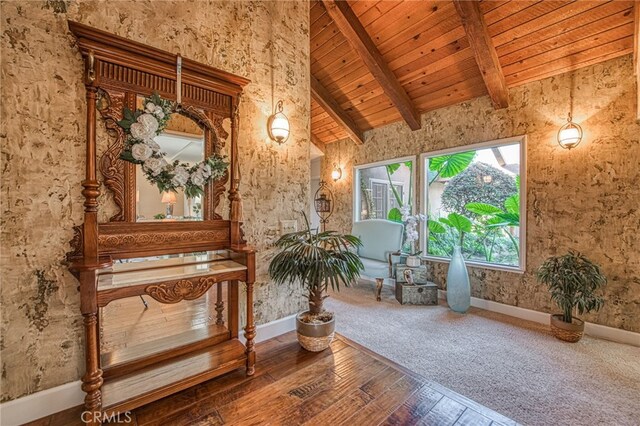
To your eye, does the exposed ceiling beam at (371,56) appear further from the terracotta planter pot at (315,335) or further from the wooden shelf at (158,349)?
the wooden shelf at (158,349)

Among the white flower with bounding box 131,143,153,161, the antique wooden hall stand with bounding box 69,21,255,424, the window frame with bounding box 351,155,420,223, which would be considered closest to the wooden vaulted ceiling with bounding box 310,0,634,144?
the window frame with bounding box 351,155,420,223

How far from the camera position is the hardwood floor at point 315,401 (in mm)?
1574

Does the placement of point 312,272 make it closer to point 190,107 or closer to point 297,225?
point 297,225

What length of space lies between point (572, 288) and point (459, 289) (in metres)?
1.05

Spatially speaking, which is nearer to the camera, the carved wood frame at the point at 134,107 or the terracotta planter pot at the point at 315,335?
the carved wood frame at the point at 134,107

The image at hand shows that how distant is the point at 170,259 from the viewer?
2.04m

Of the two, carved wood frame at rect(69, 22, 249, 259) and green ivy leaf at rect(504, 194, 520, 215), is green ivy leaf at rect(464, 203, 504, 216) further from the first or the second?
carved wood frame at rect(69, 22, 249, 259)

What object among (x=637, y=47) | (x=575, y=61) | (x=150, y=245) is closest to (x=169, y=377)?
(x=150, y=245)

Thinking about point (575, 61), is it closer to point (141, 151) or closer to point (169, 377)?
point (141, 151)

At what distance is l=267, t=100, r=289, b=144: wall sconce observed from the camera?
2.46m

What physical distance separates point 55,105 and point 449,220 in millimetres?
4342

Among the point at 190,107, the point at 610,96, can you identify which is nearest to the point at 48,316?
the point at 190,107

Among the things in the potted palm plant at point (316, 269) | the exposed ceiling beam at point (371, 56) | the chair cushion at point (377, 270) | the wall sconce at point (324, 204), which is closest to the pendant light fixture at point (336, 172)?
the wall sconce at point (324, 204)

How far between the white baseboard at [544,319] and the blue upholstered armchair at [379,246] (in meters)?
0.87
